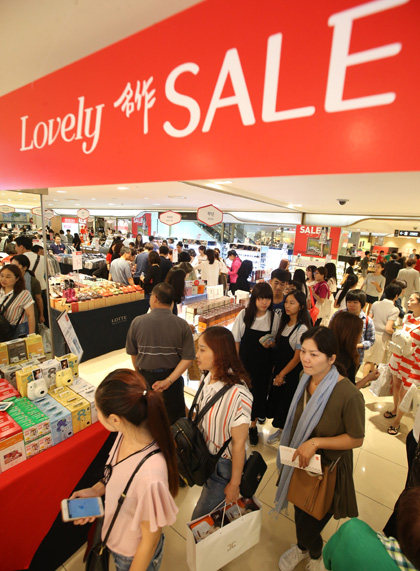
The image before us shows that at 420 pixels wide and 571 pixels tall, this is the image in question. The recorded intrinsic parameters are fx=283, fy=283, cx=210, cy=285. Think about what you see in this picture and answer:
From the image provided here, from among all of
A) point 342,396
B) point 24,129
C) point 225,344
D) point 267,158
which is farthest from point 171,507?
point 24,129

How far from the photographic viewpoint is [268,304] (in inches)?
106

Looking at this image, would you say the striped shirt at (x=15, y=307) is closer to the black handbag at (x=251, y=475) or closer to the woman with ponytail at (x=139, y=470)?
the woman with ponytail at (x=139, y=470)

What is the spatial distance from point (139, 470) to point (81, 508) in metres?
0.34


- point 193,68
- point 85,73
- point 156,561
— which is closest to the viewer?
point 193,68

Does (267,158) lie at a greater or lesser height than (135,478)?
greater

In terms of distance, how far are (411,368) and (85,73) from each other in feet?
12.1

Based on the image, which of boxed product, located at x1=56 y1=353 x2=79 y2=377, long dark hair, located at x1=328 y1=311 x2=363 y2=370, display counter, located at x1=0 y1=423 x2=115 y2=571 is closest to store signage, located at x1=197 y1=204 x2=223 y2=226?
long dark hair, located at x1=328 y1=311 x2=363 y2=370

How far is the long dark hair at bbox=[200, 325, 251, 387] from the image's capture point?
5.59ft

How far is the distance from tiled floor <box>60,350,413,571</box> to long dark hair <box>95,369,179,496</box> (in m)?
1.27

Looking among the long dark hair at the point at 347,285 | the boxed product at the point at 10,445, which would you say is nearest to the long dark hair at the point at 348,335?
the boxed product at the point at 10,445

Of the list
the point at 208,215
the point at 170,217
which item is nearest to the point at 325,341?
the point at 208,215

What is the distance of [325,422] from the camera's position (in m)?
1.70

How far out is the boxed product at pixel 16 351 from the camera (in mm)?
2235

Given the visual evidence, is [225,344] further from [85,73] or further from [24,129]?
[24,129]
